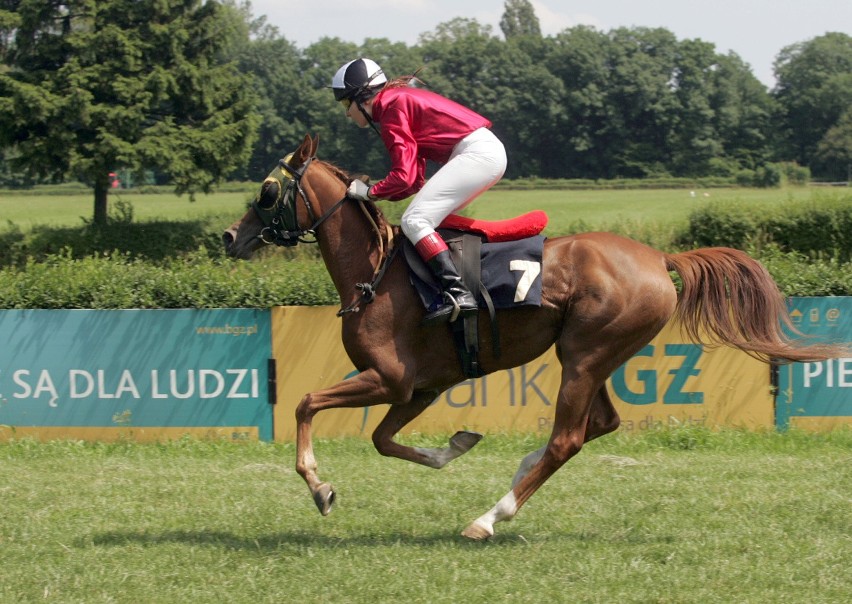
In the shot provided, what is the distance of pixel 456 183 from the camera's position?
18.6 feet

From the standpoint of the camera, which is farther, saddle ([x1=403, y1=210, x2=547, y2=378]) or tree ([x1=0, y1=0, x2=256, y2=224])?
tree ([x1=0, y1=0, x2=256, y2=224])

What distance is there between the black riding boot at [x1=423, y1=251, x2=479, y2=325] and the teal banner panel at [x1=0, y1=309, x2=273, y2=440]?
13.4 ft

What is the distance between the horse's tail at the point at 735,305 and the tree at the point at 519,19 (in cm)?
10026

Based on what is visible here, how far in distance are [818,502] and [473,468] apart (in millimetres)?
2558

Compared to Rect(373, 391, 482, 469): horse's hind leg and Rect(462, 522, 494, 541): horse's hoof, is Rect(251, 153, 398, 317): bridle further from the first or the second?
Rect(462, 522, 494, 541): horse's hoof

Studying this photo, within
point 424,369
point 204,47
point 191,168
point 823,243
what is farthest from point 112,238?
point 424,369

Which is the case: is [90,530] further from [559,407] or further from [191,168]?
[191,168]

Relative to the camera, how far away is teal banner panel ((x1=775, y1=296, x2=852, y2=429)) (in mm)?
9141

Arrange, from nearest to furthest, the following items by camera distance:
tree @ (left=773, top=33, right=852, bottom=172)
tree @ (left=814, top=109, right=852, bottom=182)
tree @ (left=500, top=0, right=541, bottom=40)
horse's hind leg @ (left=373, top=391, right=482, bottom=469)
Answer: horse's hind leg @ (left=373, top=391, right=482, bottom=469) < tree @ (left=814, top=109, right=852, bottom=182) < tree @ (left=773, top=33, right=852, bottom=172) < tree @ (left=500, top=0, right=541, bottom=40)

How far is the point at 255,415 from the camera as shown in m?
9.27

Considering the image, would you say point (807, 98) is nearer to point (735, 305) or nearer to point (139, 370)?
point (139, 370)

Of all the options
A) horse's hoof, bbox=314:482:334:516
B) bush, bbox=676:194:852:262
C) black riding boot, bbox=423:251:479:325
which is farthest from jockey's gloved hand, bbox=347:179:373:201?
bush, bbox=676:194:852:262

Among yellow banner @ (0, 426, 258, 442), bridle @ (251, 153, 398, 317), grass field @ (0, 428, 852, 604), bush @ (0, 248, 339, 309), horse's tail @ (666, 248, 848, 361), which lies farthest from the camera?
bush @ (0, 248, 339, 309)

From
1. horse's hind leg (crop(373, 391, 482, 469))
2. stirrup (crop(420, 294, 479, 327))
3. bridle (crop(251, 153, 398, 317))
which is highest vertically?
bridle (crop(251, 153, 398, 317))
